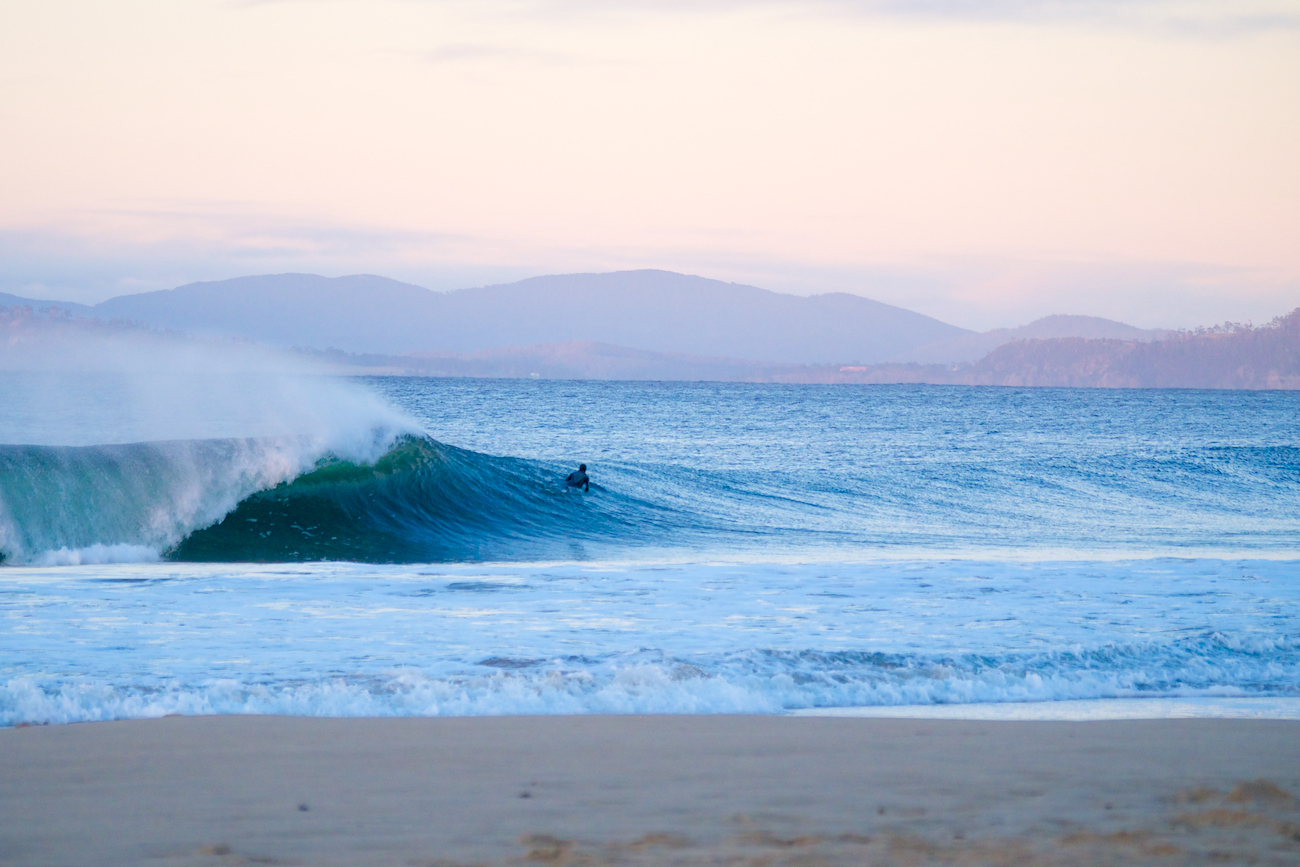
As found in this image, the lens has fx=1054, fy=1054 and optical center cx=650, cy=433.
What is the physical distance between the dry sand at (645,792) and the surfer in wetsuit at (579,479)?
12.3m

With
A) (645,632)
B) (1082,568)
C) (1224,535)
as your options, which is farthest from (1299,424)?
(645,632)

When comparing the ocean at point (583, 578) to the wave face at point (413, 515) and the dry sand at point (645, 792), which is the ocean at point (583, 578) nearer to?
the wave face at point (413, 515)

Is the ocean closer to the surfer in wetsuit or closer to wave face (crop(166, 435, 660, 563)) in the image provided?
wave face (crop(166, 435, 660, 563))

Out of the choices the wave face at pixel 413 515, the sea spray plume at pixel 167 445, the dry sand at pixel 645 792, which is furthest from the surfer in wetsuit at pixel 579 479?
the dry sand at pixel 645 792

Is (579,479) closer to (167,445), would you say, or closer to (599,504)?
(599,504)

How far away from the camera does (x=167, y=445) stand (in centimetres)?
1402

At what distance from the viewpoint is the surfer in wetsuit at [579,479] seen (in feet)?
56.3

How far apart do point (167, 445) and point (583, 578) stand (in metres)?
7.58

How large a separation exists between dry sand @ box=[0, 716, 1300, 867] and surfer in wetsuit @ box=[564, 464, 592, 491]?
40.3 feet

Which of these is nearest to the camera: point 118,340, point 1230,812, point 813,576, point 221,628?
point 1230,812

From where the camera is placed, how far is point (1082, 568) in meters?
9.96

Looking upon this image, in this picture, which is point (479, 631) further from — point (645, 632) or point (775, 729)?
point (775, 729)

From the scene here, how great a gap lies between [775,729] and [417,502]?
11106 millimetres

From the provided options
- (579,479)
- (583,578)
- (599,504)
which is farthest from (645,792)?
(579,479)
